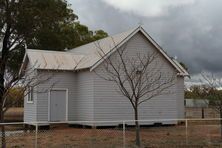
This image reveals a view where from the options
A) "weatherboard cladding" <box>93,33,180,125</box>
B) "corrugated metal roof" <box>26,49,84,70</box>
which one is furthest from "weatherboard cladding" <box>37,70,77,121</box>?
"weatherboard cladding" <box>93,33,180,125</box>

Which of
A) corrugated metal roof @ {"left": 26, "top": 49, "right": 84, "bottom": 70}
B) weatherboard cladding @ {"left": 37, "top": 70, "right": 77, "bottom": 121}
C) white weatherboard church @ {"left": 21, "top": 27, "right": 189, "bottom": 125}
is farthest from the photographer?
corrugated metal roof @ {"left": 26, "top": 49, "right": 84, "bottom": 70}

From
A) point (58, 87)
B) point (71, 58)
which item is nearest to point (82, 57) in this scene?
point (71, 58)

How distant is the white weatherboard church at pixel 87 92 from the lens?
2756 cm

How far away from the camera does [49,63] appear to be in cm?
2900

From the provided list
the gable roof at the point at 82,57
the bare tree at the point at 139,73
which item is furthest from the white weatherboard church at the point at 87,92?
the bare tree at the point at 139,73

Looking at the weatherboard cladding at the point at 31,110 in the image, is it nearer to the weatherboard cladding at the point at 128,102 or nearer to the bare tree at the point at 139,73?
the weatherboard cladding at the point at 128,102

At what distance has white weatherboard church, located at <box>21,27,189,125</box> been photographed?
2756 cm

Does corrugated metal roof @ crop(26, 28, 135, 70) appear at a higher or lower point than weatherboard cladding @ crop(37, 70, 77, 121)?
higher

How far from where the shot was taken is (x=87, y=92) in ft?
92.0

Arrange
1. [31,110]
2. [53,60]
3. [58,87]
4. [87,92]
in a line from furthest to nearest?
[53,60] < [31,110] < [58,87] < [87,92]

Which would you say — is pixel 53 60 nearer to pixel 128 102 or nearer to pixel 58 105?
pixel 58 105

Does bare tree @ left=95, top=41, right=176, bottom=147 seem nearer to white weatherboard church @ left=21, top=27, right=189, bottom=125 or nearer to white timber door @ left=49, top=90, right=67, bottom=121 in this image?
white weatherboard church @ left=21, top=27, right=189, bottom=125

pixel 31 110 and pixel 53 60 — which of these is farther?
pixel 53 60

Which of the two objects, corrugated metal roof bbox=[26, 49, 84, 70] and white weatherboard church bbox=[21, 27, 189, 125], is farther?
corrugated metal roof bbox=[26, 49, 84, 70]
